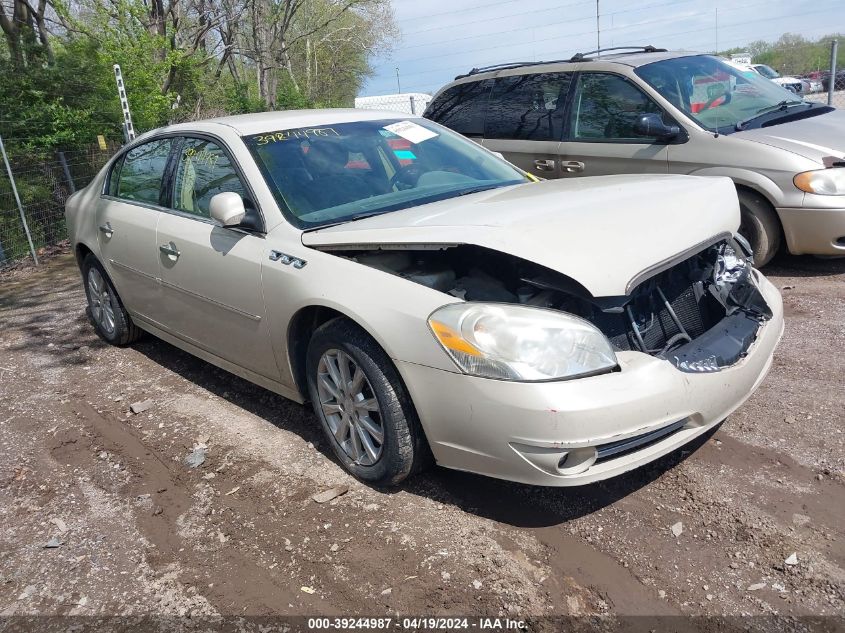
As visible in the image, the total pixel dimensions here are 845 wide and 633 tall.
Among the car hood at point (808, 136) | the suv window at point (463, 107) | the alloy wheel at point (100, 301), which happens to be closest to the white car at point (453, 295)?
the alloy wheel at point (100, 301)

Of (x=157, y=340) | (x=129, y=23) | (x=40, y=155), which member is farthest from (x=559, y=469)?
(x=129, y=23)

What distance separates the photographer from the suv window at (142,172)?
4.62m

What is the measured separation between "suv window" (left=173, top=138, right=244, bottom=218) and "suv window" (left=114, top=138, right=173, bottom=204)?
0.87 feet

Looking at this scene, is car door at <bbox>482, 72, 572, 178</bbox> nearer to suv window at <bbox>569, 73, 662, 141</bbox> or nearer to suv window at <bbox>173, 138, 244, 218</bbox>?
suv window at <bbox>569, 73, 662, 141</bbox>

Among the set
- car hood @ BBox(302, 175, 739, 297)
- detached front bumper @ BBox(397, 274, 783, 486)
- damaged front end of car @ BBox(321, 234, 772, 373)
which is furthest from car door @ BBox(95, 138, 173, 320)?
detached front bumper @ BBox(397, 274, 783, 486)

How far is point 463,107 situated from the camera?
7.62 meters

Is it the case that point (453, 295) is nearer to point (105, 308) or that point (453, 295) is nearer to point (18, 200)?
point (105, 308)

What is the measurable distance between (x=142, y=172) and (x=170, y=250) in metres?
0.96

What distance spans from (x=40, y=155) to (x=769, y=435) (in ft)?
32.8

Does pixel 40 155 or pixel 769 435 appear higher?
pixel 40 155

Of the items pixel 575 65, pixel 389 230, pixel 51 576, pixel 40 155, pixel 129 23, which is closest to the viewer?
pixel 51 576

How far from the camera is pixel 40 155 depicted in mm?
9977

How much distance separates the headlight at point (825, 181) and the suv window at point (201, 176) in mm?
4252

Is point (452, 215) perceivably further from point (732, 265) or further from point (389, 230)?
point (732, 265)
